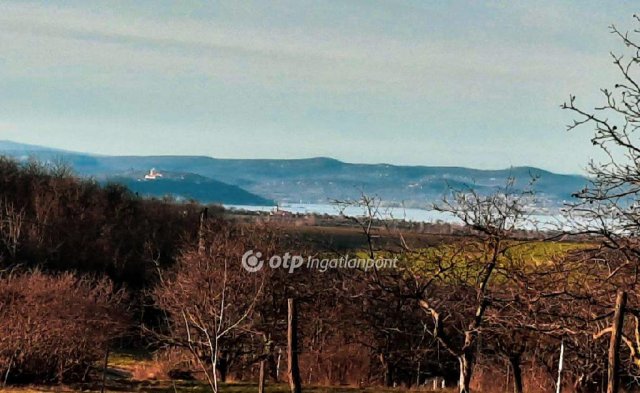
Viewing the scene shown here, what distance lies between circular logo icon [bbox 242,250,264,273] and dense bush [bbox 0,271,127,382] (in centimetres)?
519

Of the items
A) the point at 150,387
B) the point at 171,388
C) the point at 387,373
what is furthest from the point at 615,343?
the point at 387,373

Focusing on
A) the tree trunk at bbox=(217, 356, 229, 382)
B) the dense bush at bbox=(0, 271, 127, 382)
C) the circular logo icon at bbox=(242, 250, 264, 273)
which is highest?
the circular logo icon at bbox=(242, 250, 264, 273)

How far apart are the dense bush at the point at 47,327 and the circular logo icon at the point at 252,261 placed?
5187 mm

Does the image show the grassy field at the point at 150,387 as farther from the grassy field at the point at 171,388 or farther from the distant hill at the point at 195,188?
the distant hill at the point at 195,188

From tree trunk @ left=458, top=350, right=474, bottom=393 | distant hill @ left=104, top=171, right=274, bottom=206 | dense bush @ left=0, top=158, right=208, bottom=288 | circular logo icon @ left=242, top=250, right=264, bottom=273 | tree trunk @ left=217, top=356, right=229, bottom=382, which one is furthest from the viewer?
distant hill @ left=104, top=171, right=274, bottom=206

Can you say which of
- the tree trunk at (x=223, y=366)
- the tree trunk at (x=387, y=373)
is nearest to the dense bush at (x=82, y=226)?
the tree trunk at (x=223, y=366)

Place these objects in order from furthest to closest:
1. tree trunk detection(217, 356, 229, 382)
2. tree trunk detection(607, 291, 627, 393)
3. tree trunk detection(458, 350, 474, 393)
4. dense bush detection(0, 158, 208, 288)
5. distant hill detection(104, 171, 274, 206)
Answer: distant hill detection(104, 171, 274, 206) < dense bush detection(0, 158, 208, 288) < tree trunk detection(217, 356, 229, 382) < tree trunk detection(458, 350, 474, 393) < tree trunk detection(607, 291, 627, 393)

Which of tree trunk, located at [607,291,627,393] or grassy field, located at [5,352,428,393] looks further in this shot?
grassy field, located at [5,352,428,393]

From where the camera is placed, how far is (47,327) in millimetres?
21547

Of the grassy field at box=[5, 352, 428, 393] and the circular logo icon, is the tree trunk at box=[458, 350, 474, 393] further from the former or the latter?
the circular logo icon

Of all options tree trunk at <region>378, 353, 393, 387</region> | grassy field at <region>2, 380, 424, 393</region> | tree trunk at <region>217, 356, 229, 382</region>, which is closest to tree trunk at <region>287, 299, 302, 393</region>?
grassy field at <region>2, 380, 424, 393</region>

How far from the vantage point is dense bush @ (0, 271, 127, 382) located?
21.2 meters

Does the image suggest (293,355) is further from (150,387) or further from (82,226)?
(82,226)

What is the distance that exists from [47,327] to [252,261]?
7.64 meters
